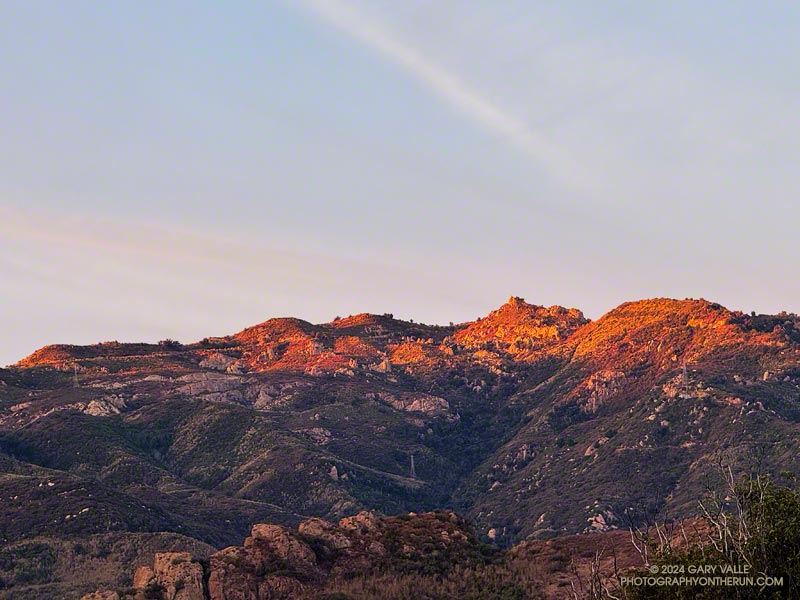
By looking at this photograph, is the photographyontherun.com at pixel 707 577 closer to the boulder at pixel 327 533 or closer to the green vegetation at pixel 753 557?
the green vegetation at pixel 753 557

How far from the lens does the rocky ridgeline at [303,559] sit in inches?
2667

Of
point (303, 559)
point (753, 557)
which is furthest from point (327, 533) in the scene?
point (753, 557)

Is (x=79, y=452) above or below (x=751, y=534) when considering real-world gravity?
above

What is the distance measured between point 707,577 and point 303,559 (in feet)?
129

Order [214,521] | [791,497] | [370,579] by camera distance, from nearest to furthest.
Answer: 1. [791,497]
2. [370,579]
3. [214,521]

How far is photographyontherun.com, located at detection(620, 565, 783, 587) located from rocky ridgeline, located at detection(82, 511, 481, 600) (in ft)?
112

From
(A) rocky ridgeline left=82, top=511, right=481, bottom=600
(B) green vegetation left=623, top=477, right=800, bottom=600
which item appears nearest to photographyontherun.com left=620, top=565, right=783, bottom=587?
(B) green vegetation left=623, top=477, right=800, bottom=600

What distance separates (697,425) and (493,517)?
1499 inches

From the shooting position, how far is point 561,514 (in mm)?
168500

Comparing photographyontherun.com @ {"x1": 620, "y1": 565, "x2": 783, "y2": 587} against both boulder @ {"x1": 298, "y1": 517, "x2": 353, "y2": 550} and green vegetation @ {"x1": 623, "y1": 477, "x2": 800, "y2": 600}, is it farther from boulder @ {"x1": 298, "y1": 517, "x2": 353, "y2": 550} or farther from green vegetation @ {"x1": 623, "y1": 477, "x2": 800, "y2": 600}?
boulder @ {"x1": 298, "y1": 517, "x2": 353, "y2": 550}

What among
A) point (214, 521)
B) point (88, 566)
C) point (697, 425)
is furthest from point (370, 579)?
point (697, 425)

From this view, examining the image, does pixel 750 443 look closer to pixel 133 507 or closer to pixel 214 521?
pixel 214 521

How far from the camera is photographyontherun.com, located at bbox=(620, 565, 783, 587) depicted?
37094mm

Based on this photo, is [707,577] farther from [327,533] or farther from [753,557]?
[327,533]
